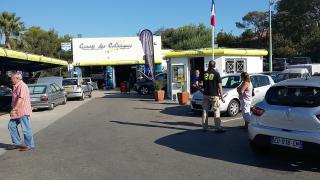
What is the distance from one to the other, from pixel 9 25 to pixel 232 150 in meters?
49.6

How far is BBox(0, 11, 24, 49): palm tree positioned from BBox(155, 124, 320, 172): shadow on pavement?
151 feet

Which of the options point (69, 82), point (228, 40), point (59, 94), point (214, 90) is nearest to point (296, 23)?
point (228, 40)

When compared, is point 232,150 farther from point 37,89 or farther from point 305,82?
point 37,89

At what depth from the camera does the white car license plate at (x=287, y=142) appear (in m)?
7.72

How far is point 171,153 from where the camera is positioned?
9484 millimetres

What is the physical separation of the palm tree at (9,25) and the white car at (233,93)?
4122cm

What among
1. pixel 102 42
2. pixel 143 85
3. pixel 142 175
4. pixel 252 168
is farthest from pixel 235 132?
pixel 102 42

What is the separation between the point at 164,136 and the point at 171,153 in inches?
92.5

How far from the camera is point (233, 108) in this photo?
16422 millimetres

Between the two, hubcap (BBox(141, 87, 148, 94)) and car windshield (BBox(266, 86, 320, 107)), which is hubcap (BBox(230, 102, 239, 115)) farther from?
hubcap (BBox(141, 87, 148, 94))

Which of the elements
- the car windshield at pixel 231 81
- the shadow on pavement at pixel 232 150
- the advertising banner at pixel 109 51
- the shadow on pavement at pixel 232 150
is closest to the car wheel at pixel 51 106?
the car windshield at pixel 231 81

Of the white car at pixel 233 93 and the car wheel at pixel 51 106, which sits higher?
the white car at pixel 233 93

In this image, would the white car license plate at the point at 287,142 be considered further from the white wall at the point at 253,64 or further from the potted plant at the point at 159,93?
the white wall at the point at 253,64

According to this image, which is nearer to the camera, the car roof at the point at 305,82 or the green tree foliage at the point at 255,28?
the car roof at the point at 305,82
